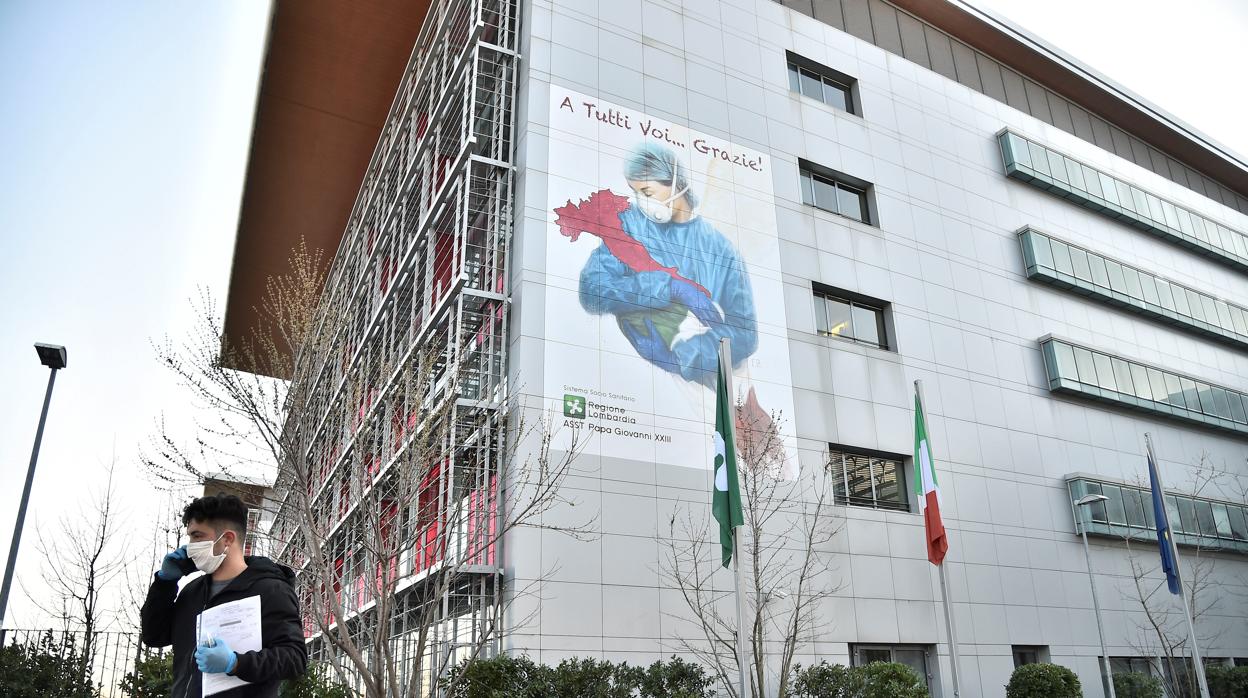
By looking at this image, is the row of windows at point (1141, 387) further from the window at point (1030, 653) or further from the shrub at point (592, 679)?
Answer: the shrub at point (592, 679)

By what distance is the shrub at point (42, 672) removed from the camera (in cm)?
1122

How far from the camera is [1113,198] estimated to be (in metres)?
32.6

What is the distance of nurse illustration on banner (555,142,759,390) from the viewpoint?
1995 centimetres

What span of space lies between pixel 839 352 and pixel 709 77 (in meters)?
8.17

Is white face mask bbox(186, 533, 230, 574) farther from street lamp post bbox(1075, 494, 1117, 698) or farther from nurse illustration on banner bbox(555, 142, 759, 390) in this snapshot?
street lamp post bbox(1075, 494, 1117, 698)

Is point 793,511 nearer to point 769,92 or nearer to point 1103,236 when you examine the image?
point 769,92

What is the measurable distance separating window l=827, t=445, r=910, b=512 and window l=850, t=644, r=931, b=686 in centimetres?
333

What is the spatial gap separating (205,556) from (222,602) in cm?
31

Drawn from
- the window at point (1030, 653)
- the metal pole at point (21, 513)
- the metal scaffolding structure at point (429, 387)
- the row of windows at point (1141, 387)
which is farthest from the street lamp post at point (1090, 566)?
the metal pole at point (21, 513)

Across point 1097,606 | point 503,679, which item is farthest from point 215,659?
point 1097,606

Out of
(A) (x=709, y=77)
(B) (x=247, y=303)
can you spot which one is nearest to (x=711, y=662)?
(A) (x=709, y=77)

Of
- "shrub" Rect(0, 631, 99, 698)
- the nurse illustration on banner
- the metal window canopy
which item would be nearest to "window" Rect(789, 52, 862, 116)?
the nurse illustration on banner

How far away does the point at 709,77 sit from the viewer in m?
24.3

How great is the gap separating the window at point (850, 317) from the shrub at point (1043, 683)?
8.84 metres
